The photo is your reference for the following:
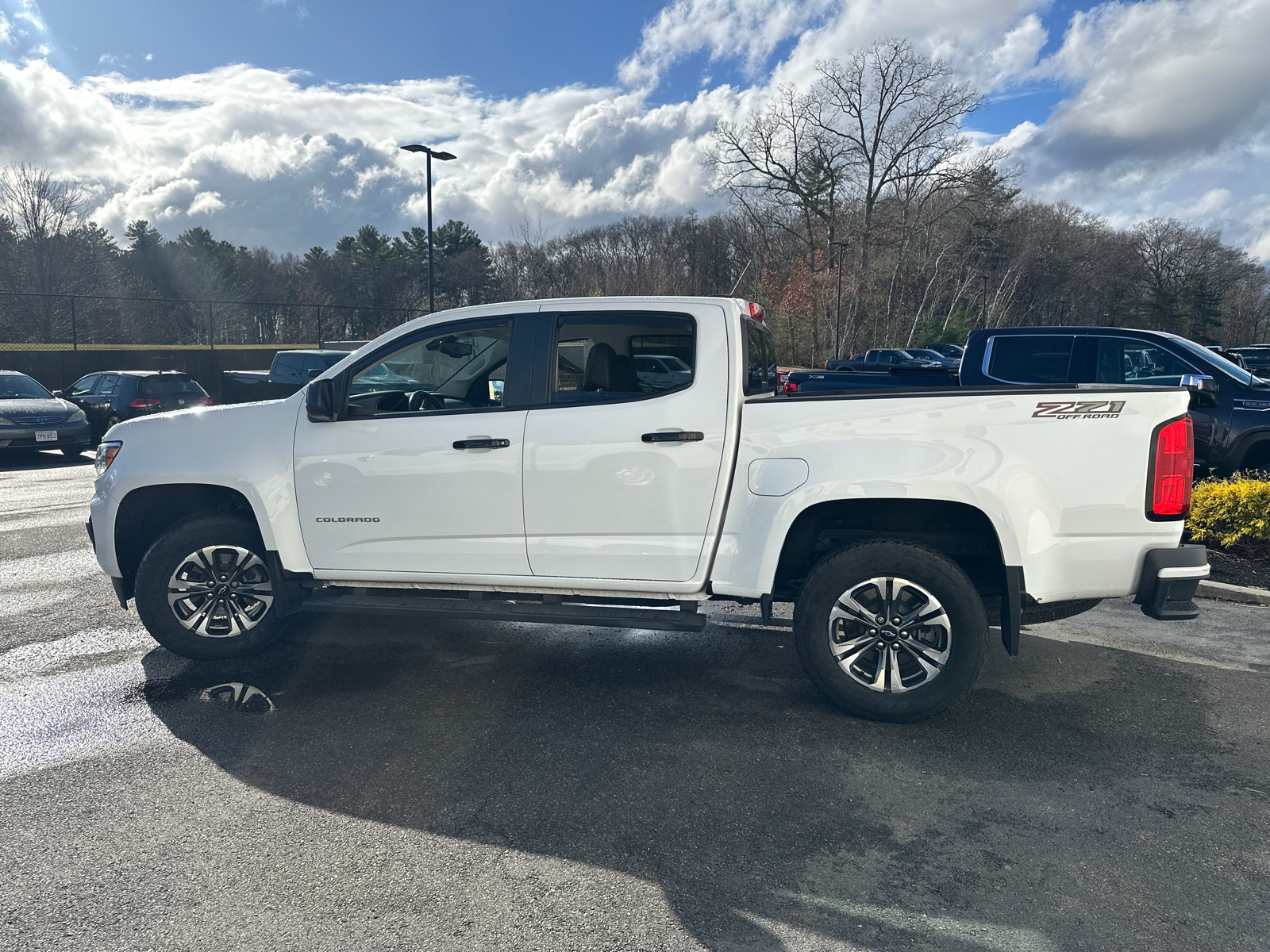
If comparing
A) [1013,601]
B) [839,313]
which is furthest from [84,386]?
[839,313]

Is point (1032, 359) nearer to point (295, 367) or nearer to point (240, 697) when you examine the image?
point (240, 697)

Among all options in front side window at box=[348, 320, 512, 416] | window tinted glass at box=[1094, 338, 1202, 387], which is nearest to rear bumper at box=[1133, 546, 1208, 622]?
front side window at box=[348, 320, 512, 416]

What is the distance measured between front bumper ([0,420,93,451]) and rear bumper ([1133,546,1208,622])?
51.1 ft

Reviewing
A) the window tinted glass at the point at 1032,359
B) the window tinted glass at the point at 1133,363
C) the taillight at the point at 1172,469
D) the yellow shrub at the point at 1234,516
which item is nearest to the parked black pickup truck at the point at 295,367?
the window tinted glass at the point at 1032,359

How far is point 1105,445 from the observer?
12.6 feet

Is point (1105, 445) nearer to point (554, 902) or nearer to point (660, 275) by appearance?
point (554, 902)

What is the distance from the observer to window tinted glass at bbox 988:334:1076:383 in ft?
31.1

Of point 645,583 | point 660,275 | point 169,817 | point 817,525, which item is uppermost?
point 660,275

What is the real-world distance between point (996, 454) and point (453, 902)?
2.87 m

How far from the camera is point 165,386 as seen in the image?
16641 millimetres

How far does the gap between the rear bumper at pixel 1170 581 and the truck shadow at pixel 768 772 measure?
2.03 ft

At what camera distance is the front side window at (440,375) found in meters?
4.63

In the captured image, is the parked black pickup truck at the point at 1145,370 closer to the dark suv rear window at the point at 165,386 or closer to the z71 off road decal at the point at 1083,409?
the z71 off road decal at the point at 1083,409

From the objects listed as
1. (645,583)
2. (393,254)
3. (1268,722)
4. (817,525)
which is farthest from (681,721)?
(393,254)
